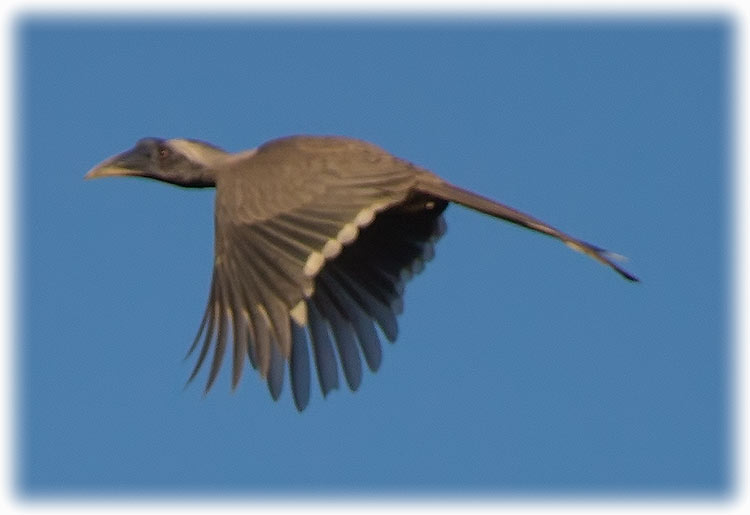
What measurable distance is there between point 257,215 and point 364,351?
4.37 ft

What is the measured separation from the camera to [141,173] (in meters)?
10.6

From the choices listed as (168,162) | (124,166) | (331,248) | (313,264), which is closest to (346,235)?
(331,248)

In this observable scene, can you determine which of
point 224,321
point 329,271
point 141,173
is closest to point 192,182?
point 141,173

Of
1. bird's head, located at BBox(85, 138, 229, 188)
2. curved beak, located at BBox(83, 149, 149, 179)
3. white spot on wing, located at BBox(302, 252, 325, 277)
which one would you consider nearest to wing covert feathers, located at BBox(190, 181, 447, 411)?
white spot on wing, located at BBox(302, 252, 325, 277)

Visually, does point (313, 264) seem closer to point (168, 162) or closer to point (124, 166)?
point (168, 162)

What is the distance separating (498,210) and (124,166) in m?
2.46

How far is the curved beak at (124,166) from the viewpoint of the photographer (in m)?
10.6

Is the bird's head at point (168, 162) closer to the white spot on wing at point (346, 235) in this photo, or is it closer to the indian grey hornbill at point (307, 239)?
the indian grey hornbill at point (307, 239)

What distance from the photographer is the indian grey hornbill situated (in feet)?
28.9

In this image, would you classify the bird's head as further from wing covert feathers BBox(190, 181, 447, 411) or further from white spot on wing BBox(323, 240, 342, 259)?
white spot on wing BBox(323, 240, 342, 259)

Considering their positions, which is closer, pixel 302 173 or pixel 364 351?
pixel 302 173

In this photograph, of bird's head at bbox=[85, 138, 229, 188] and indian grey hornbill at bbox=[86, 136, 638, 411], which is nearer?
indian grey hornbill at bbox=[86, 136, 638, 411]

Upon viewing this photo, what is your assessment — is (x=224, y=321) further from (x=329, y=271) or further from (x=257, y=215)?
(x=329, y=271)

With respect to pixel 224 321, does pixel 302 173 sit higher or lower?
higher
